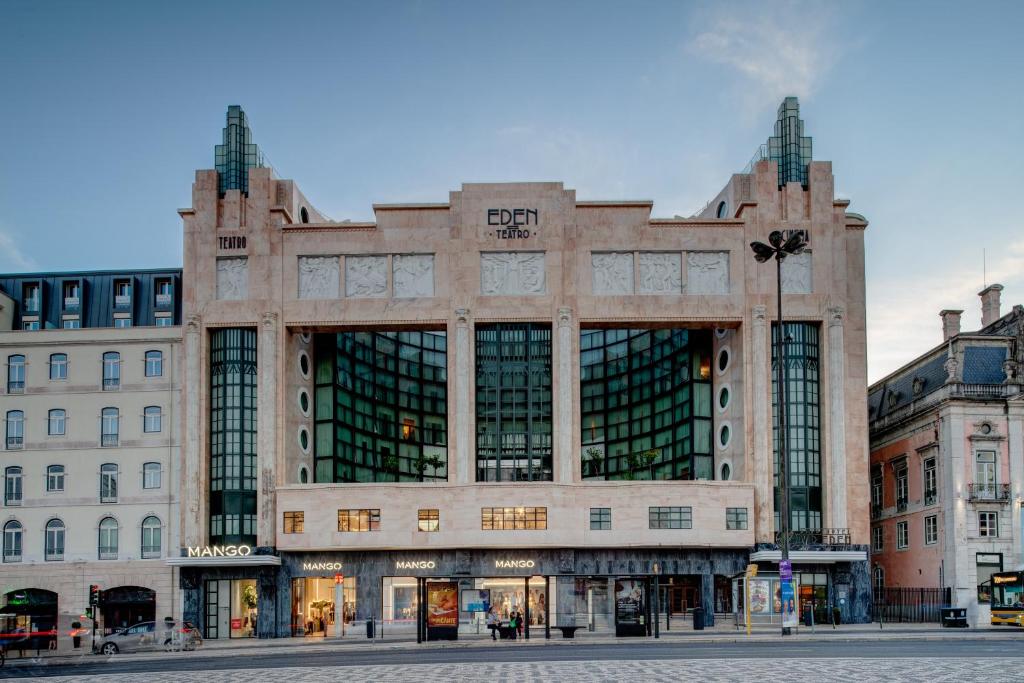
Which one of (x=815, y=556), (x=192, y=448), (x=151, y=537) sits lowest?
(x=815, y=556)

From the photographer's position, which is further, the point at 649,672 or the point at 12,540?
the point at 12,540

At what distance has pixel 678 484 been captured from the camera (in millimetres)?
73938

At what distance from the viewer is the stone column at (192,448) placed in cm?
7456

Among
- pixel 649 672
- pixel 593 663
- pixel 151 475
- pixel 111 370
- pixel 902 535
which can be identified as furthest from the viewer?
pixel 902 535

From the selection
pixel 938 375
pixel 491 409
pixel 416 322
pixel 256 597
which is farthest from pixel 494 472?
pixel 938 375

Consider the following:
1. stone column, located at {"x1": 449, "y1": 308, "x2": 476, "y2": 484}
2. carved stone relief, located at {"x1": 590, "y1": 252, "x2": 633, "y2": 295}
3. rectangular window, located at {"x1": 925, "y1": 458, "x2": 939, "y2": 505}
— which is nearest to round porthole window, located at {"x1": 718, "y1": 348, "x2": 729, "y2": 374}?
carved stone relief, located at {"x1": 590, "y1": 252, "x2": 633, "y2": 295}

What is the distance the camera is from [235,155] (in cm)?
7981

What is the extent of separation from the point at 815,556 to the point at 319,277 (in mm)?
36613

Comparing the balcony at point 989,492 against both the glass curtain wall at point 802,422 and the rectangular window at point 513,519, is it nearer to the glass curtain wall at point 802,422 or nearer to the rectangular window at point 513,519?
the glass curtain wall at point 802,422

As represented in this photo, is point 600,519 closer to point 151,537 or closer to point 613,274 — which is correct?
point 613,274

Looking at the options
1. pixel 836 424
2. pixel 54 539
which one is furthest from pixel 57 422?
pixel 836 424

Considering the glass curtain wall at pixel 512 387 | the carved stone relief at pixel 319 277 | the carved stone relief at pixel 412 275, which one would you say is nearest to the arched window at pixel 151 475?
the carved stone relief at pixel 319 277

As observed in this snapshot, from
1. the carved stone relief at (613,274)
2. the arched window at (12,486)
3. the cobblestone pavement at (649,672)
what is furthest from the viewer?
the carved stone relief at (613,274)

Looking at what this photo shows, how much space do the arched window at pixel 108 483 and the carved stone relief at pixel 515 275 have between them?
1046 inches
